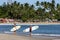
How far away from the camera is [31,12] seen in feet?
421

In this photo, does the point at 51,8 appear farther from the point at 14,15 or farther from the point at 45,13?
the point at 14,15

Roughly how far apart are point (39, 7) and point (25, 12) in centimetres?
836

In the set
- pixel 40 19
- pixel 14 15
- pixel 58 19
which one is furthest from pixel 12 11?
pixel 58 19

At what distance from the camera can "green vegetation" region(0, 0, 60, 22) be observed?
421 feet

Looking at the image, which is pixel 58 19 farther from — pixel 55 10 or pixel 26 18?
pixel 26 18

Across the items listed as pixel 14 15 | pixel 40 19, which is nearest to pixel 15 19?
pixel 14 15

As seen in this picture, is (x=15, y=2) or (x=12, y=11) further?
(x=15, y=2)

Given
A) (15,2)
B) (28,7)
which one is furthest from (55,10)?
(15,2)

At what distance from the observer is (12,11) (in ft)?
424

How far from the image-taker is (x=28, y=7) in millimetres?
133750

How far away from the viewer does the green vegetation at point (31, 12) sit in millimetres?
128375

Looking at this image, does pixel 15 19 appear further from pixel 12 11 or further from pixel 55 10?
pixel 55 10

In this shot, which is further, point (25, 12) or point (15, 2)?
point (15, 2)

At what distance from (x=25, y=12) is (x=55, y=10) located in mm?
14888
